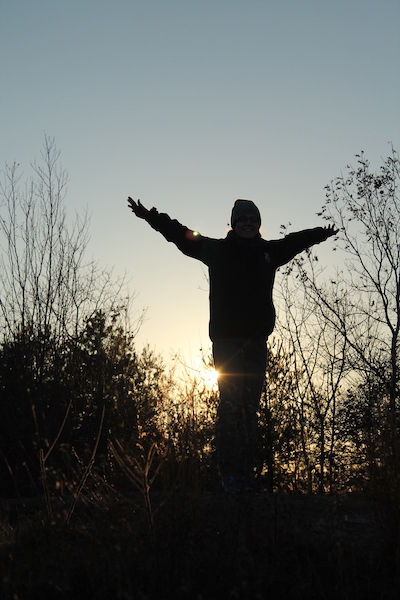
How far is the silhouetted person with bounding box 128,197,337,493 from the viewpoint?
4176mm

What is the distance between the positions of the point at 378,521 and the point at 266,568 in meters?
0.71

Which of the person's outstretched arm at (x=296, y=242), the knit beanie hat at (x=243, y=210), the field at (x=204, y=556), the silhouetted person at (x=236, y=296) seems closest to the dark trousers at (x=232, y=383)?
the silhouetted person at (x=236, y=296)

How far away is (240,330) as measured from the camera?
4418mm

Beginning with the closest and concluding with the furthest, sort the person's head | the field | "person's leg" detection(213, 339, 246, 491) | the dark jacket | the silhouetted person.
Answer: the field, "person's leg" detection(213, 339, 246, 491), the silhouetted person, the dark jacket, the person's head

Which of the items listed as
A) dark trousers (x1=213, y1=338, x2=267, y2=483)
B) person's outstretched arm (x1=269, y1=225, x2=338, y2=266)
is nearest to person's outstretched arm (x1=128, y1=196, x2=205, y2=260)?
person's outstretched arm (x1=269, y1=225, x2=338, y2=266)

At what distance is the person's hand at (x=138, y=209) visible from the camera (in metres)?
5.09

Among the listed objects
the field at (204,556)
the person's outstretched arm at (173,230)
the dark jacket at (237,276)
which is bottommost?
the field at (204,556)

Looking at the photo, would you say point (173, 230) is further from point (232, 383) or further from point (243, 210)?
point (232, 383)

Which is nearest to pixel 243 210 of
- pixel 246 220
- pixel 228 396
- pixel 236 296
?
pixel 246 220

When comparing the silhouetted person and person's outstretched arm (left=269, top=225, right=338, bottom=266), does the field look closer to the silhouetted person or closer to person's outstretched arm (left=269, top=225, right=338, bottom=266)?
the silhouetted person

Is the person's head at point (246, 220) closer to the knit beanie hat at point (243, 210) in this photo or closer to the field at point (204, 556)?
the knit beanie hat at point (243, 210)

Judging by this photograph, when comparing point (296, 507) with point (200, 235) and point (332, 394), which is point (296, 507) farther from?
point (332, 394)

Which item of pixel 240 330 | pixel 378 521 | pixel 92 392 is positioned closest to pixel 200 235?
pixel 240 330

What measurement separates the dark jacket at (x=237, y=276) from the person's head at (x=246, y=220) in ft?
0.17
